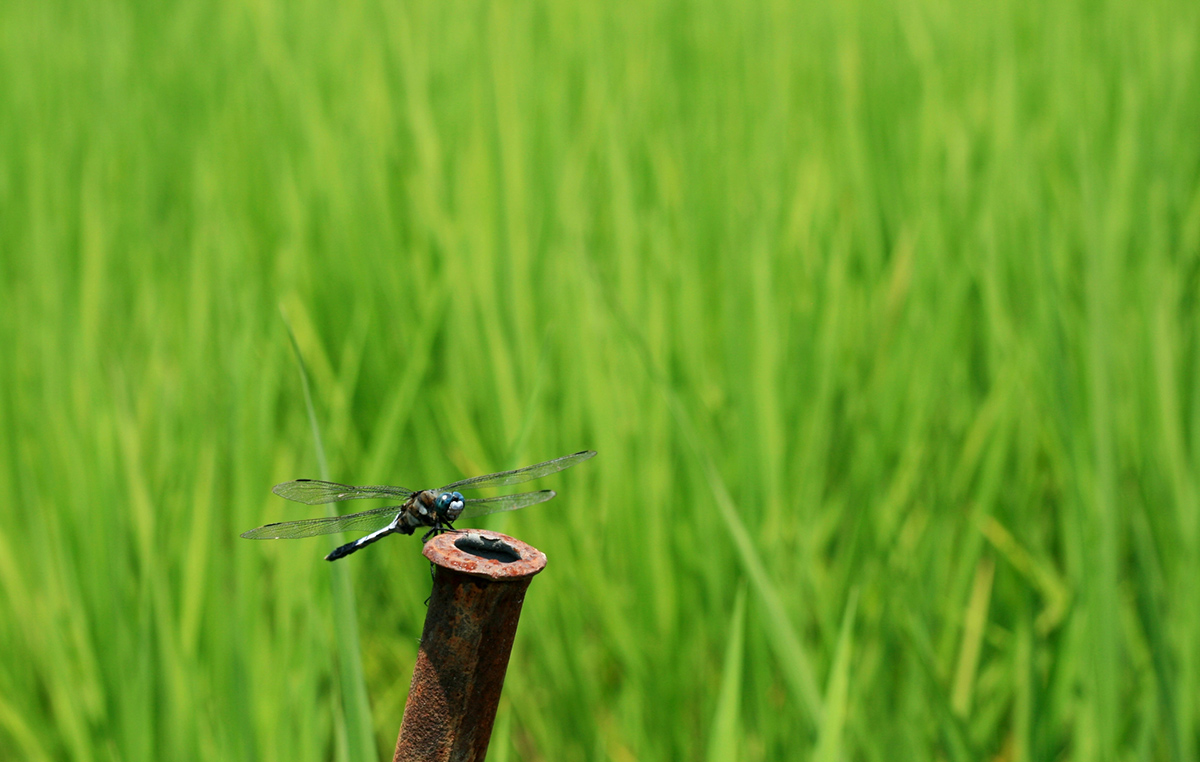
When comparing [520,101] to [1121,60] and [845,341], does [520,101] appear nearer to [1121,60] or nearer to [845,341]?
[845,341]

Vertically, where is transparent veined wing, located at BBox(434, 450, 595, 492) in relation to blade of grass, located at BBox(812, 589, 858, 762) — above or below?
above

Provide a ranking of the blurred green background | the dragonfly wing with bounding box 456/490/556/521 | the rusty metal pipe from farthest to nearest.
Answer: the blurred green background < the dragonfly wing with bounding box 456/490/556/521 < the rusty metal pipe

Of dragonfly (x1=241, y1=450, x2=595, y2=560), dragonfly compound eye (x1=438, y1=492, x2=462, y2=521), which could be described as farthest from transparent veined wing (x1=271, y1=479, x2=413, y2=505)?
dragonfly compound eye (x1=438, y1=492, x2=462, y2=521)

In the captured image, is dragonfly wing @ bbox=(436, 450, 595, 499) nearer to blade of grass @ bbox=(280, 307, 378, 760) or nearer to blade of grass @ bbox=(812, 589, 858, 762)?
blade of grass @ bbox=(280, 307, 378, 760)

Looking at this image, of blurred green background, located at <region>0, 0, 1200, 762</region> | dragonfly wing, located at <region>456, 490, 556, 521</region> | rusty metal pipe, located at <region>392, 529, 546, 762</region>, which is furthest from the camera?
blurred green background, located at <region>0, 0, 1200, 762</region>

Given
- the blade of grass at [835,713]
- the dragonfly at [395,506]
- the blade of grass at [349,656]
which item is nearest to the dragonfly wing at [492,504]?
the dragonfly at [395,506]

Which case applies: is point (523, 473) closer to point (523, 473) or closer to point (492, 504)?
point (523, 473)

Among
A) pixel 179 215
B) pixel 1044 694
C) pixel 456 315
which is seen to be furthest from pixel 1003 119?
pixel 179 215

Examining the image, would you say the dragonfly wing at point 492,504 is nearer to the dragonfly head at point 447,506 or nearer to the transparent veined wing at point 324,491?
the transparent veined wing at point 324,491
